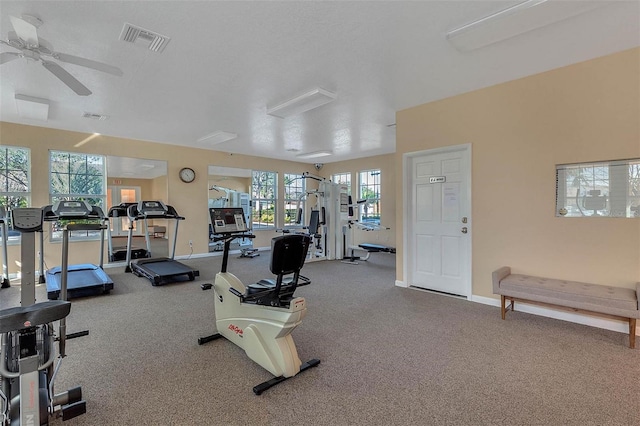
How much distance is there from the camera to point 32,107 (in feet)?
13.9

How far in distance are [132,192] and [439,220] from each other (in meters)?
8.11

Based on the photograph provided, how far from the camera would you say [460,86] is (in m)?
3.71

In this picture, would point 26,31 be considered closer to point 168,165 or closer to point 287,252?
point 287,252

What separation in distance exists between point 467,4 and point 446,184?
2.43 m

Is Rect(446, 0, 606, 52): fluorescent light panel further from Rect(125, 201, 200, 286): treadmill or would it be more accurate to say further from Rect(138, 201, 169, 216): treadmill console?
Rect(138, 201, 169, 216): treadmill console

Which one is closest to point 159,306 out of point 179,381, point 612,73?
point 179,381

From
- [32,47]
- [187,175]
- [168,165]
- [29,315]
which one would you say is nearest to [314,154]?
[187,175]

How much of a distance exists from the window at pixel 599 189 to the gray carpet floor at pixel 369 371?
1217 mm

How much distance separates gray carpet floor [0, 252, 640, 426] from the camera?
1.83m

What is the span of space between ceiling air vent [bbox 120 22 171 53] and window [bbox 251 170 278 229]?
5.90 meters

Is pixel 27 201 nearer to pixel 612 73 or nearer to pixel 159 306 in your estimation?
pixel 159 306

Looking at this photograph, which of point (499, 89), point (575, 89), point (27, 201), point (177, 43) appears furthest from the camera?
point (27, 201)

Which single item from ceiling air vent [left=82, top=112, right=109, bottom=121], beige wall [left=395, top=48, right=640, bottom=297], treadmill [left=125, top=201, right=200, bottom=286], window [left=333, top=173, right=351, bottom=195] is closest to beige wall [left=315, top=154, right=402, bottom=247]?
window [left=333, top=173, right=351, bottom=195]

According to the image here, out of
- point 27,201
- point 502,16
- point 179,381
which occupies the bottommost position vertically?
point 179,381
